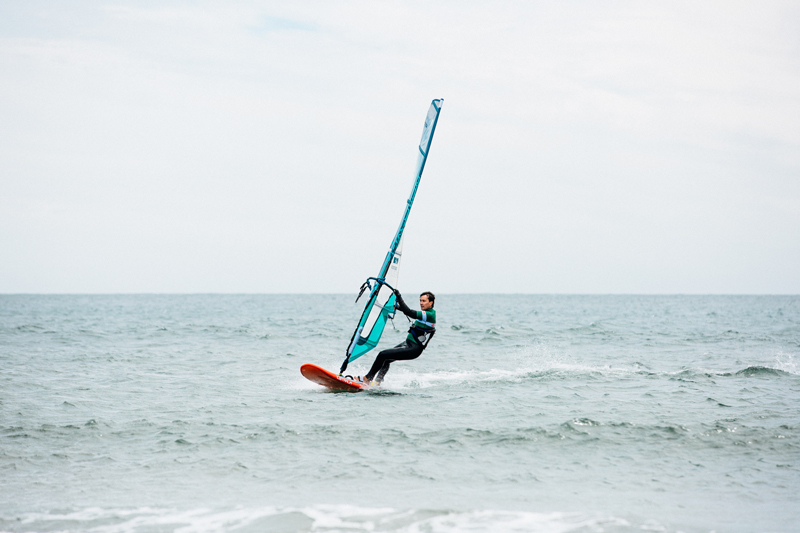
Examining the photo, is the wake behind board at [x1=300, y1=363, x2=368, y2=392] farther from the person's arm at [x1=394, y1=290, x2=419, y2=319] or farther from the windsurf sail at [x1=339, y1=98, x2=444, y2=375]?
the person's arm at [x1=394, y1=290, x2=419, y2=319]

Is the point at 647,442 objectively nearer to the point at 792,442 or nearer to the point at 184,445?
the point at 792,442

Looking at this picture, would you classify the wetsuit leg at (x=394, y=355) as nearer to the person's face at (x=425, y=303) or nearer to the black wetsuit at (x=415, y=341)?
the black wetsuit at (x=415, y=341)

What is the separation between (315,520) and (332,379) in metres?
5.85

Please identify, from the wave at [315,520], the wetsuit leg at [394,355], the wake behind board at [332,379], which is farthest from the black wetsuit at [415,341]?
the wave at [315,520]

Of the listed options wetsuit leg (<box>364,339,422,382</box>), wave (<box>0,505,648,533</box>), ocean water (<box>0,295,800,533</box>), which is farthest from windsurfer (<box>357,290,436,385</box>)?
wave (<box>0,505,648,533</box>)

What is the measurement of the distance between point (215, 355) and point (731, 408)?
13487mm

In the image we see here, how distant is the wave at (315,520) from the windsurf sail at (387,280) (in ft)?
18.7

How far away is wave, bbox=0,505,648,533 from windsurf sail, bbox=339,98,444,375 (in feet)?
18.7

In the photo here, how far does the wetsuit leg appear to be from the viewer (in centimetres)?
1141

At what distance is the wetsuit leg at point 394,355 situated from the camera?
11.4m

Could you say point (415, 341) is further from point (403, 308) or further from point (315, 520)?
point (315, 520)

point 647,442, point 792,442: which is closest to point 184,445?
point 647,442

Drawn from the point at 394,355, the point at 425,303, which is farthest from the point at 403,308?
the point at 394,355

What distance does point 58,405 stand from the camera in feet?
35.3
